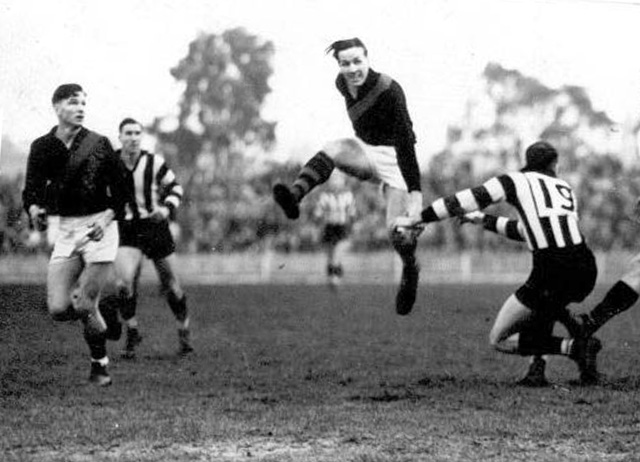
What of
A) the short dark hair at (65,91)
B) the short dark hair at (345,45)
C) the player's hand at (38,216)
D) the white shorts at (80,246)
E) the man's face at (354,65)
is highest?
the short dark hair at (345,45)

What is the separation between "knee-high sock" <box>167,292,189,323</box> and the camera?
6117 mm

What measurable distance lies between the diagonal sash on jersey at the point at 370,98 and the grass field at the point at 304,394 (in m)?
1.56

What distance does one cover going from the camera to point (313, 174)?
17.6 ft

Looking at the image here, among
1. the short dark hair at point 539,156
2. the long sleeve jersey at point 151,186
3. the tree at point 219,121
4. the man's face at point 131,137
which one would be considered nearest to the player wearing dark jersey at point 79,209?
the man's face at point 131,137

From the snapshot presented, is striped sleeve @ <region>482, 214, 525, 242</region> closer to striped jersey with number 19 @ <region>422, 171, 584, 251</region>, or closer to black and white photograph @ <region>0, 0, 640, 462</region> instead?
black and white photograph @ <region>0, 0, 640, 462</region>

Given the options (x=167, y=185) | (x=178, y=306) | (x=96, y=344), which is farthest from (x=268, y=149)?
(x=96, y=344)

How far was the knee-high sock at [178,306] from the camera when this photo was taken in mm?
6117

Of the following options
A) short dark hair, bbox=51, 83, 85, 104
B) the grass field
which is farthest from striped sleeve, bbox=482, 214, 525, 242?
short dark hair, bbox=51, 83, 85, 104

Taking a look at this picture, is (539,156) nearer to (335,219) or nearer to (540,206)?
(540,206)

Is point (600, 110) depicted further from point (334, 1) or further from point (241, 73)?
point (241, 73)

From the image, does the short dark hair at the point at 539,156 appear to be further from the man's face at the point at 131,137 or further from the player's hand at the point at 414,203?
the man's face at the point at 131,137

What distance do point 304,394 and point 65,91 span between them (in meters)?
2.19

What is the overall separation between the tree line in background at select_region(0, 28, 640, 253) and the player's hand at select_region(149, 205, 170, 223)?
0.47 m

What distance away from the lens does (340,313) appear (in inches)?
345
